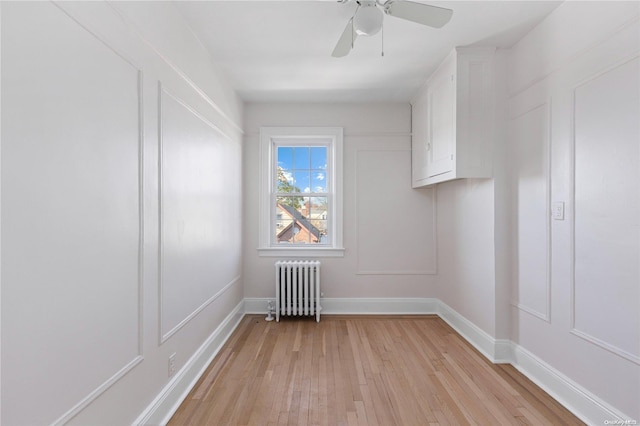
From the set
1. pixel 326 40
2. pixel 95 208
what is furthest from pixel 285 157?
pixel 95 208

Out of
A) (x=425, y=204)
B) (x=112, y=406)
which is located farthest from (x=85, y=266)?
(x=425, y=204)

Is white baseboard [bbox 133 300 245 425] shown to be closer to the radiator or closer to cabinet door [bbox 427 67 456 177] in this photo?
the radiator

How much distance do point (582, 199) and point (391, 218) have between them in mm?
2135

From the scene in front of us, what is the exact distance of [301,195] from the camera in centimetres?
406

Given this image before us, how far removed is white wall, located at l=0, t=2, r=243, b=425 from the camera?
983 millimetres

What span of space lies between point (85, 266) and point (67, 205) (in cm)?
26

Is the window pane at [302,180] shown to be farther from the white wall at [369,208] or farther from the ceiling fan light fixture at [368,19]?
the ceiling fan light fixture at [368,19]

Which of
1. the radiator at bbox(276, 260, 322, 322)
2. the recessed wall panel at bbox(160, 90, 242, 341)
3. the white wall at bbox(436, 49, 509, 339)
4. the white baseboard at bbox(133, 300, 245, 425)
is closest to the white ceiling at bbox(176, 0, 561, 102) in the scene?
the white wall at bbox(436, 49, 509, 339)

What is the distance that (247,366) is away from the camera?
256 cm

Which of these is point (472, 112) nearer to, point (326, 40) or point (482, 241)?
point (482, 241)

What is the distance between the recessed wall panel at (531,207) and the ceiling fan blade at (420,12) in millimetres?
1124

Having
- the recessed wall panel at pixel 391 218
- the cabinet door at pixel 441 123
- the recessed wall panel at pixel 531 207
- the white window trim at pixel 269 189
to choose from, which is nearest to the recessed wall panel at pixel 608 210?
the recessed wall panel at pixel 531 207

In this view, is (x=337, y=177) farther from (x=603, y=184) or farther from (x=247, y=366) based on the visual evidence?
(x=603, y=184)

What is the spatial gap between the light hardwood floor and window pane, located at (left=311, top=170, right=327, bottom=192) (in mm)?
1768
